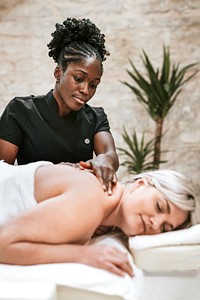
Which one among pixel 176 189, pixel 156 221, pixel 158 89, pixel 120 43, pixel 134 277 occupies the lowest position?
pixel 134 277

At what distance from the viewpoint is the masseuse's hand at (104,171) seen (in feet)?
5.33

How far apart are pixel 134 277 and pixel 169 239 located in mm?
227

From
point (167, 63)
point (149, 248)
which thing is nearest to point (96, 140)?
point (149, 248)

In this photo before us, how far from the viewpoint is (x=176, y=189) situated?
1583 mm

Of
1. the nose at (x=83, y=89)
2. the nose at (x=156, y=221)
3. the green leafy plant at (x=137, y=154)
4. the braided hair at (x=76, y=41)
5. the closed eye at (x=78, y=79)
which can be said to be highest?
the braided hair at (x=76, y=41)

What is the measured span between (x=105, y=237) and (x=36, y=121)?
32.5 inches

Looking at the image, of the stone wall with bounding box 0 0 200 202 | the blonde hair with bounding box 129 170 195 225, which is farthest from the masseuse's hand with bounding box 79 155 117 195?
the stone wall with bounding box 0 0 200 202

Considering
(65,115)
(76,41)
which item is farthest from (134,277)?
(76,41)

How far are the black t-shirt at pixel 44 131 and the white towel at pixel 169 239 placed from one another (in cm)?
85

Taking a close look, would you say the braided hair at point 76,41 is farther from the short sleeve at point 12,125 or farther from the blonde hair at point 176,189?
the blonde hair at point 176,189

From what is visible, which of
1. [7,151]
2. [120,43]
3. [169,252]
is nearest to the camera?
[169,252]

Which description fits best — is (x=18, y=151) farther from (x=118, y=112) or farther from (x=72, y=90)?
(x=118, y=112)

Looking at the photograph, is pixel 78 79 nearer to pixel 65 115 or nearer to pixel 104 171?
pixel 65 115

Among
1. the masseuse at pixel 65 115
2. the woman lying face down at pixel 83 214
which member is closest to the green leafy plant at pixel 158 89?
the masseuse at pixel 65 115
